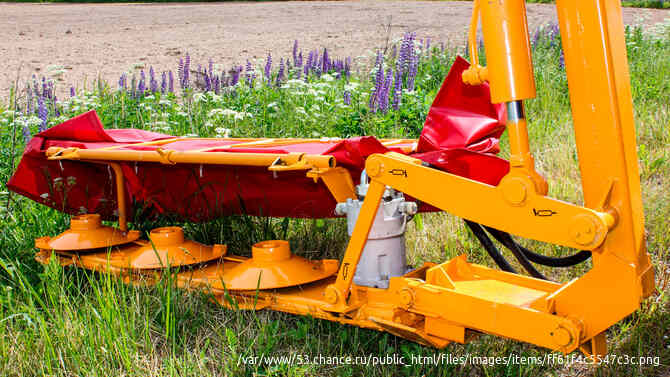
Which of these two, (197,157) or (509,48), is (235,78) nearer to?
(197,157)

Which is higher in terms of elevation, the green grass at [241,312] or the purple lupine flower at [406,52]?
the purple lupine flower at [406,52]

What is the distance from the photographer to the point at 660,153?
412cm

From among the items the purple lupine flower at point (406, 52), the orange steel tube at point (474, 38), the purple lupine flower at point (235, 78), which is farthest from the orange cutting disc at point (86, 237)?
the purple lupine flower at point (406, 52)

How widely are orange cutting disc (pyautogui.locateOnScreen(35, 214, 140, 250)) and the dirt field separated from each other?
3.40 m

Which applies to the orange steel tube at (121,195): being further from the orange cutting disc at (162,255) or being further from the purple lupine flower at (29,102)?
the purple lupine flower at (29,102)

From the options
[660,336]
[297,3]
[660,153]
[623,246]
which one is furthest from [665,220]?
[297,3]

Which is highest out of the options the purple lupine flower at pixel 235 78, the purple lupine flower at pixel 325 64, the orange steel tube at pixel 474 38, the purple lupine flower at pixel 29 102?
the orange steel tube at pixel 474 38

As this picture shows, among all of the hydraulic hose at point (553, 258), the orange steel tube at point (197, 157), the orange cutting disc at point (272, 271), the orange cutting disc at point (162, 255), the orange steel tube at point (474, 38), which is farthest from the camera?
the orange cutting disc at point (162, 255)

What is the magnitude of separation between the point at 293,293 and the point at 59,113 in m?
3.45

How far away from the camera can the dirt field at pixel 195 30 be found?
27.6 feet

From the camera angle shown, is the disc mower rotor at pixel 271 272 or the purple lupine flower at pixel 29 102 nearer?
the disc mower rotor at pixel 271 272

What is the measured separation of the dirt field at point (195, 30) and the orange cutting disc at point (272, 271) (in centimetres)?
426

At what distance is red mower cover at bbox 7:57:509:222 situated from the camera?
7.51ft

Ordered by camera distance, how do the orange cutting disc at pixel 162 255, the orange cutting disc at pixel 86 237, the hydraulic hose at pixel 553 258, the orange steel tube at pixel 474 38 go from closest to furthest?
the orange steel tube at pixel 474 38 → the hydraulic hose at pixel 553 258 → the orange cutting disc at pixel 162 255 → the orange cutting disc at pixel 86 237
